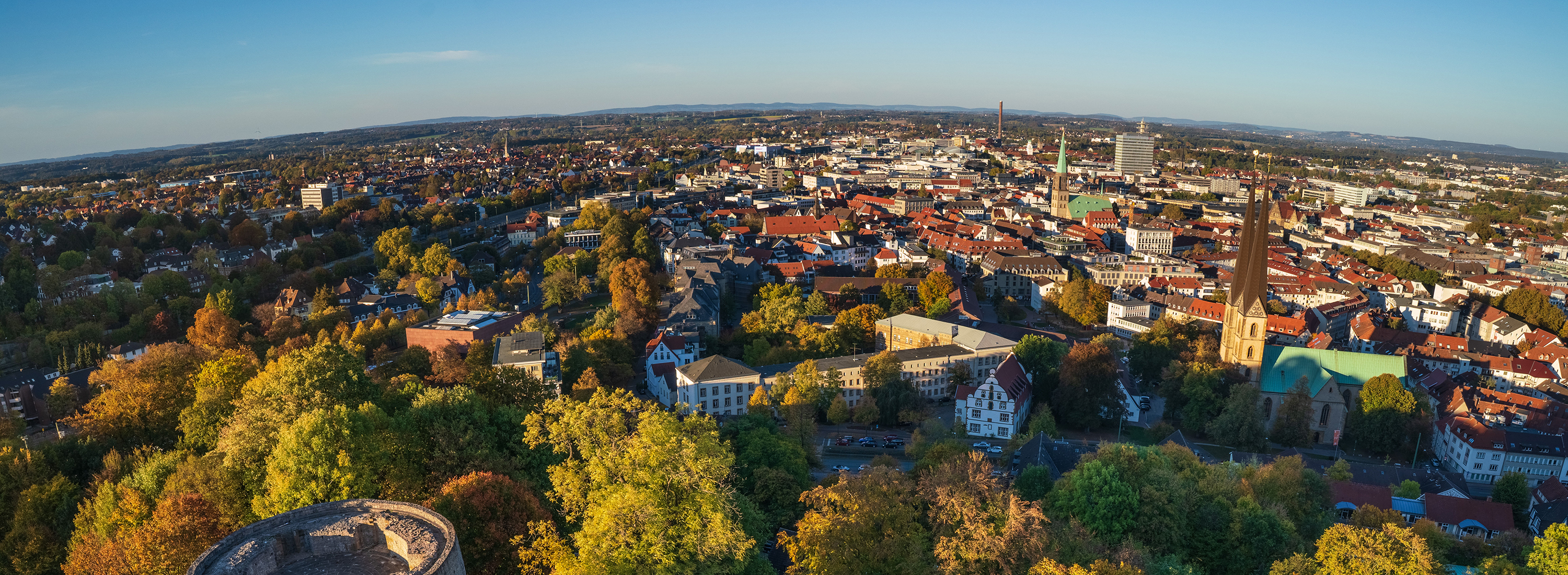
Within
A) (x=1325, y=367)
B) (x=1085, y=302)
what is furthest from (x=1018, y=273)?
(x=1325, y=367)

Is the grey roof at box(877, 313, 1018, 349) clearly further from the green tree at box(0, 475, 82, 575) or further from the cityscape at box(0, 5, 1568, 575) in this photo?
the green tree at box(0, 475, 82, 575)

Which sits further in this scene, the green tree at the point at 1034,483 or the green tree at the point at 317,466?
the green tree at the point at 1034,483

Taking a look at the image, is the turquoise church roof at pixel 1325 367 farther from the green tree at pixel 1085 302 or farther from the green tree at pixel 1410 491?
the green tree at pixel 1085 302

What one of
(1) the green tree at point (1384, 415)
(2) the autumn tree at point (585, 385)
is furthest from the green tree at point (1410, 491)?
(2) the autumn tree at point (585, 385)

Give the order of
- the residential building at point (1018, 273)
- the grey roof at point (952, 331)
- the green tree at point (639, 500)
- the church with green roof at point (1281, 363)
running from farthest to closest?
the residential building at point (1018, 273) → the grey roof at point (952, 331) → the church with green roof at point (1281, 363) → the green tree at point (639, 500)

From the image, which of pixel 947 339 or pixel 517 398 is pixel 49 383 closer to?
pixel 517 398

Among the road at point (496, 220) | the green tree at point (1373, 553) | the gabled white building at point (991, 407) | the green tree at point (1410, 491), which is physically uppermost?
the road at point (496, 220)
